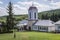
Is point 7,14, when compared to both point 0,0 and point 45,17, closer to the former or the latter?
point 0,0

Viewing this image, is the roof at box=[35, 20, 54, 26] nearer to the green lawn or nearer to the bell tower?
the bell tower

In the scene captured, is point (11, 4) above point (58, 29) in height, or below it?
above

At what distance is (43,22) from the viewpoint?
3.77 meters

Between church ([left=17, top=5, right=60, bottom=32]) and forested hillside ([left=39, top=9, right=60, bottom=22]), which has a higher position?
forested hillside ([left=39, top=9, right=60, bottom=22])

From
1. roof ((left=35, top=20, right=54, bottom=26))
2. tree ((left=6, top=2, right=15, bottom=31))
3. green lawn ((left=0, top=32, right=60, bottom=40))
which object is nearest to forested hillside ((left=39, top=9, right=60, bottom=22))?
roof ((left=35, top=20, right=54, bottom=26))

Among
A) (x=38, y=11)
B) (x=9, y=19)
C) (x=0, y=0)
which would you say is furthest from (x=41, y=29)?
(x=0, y=0)

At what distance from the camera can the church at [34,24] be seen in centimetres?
370

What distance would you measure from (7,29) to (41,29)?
783mm

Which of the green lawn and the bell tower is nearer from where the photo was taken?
the green lawn

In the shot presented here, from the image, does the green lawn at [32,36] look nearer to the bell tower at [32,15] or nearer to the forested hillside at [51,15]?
the bell tower at [32,15]

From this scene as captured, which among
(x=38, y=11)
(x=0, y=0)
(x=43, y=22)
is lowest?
(x=43, y=22)

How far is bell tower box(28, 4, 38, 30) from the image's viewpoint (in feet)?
12.4

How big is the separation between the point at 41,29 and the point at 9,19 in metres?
0.77

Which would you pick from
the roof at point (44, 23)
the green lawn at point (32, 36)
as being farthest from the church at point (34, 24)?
the green lawn at point (32, 36)
